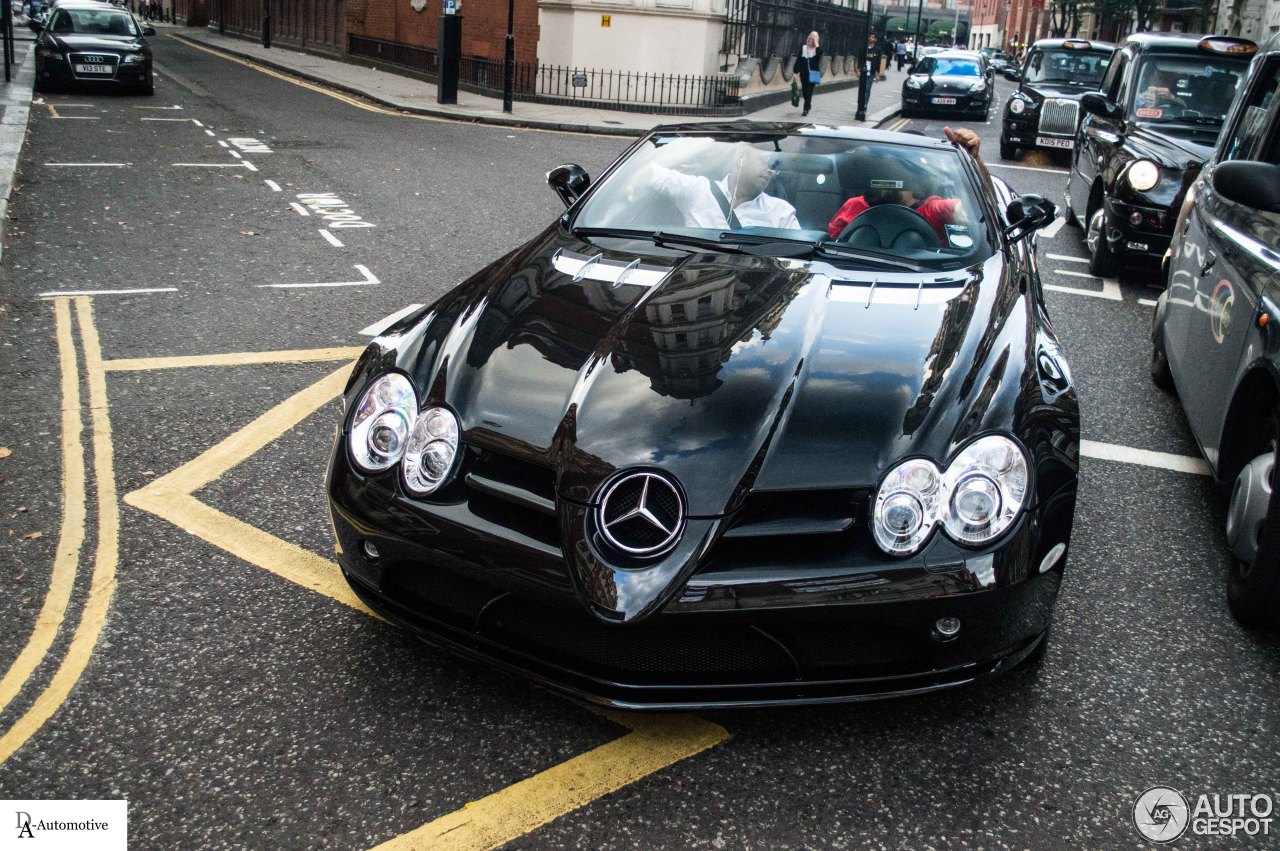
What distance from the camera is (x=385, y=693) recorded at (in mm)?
3277

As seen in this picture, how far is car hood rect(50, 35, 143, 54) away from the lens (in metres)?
20.0

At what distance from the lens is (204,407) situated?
564 cm

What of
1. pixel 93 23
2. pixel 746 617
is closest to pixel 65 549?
pixel 746 617

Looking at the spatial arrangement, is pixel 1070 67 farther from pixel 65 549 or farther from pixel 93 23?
pixel 65 549

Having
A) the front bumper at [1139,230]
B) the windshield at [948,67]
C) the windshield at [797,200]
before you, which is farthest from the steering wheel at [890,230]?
the windshield at [948,67]

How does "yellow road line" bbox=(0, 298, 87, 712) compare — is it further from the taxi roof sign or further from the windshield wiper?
the taxi roof sign

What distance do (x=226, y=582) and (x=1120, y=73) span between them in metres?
10.2

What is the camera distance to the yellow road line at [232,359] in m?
6.23

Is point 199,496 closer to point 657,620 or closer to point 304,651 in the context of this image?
point 304,651

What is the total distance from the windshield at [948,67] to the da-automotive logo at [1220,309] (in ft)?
86.2

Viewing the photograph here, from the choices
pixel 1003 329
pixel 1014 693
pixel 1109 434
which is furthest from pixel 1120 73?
pixel 1014 693

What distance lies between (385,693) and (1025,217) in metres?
3.21

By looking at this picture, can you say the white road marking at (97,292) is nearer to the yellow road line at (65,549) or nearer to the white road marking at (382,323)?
the yellow road line at (65,549)

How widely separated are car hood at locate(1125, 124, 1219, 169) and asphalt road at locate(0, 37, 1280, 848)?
9.39ft
